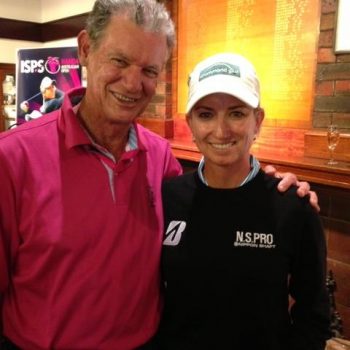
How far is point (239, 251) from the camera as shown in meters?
1.13

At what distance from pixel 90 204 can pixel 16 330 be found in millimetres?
410

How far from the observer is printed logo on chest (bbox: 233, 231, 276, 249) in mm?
1119

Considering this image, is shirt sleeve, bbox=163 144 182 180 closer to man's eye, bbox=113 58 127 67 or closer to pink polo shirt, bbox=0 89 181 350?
pink polo shirt, bbox=0 89 181 350

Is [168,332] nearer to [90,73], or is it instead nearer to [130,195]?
[130,195]

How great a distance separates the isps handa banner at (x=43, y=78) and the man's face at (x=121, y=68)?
7.30 ft

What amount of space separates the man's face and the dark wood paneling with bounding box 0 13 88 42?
10.8ft

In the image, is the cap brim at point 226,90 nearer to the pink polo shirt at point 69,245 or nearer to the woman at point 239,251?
the woman at point 239,251

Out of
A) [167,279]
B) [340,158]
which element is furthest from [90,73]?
[340,158]

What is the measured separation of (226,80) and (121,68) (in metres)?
0.31

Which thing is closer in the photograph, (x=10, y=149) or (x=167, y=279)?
(x=10, y=149)

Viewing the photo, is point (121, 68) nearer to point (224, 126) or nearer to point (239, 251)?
point (224, 126)

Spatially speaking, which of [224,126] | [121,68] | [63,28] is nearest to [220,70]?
[224,126]

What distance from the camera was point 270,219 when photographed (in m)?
1.14

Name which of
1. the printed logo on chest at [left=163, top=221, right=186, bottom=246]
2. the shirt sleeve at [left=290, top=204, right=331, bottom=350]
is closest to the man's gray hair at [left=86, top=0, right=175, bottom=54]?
the printed logo on chest at [left=163, top=221, right=186, bottom=246]
